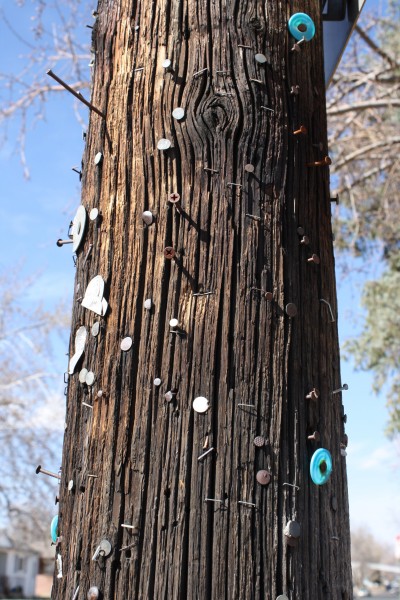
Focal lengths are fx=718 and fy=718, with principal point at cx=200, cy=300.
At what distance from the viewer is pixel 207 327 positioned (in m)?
1.48

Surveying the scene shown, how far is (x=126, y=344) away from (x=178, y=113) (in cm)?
55

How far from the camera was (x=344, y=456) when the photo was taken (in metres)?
1.62

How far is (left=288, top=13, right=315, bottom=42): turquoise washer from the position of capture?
1.79 m

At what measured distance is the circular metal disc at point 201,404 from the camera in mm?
1419

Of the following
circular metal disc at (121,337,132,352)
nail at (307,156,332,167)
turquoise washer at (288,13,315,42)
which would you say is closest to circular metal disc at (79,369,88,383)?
circular metal disc at (121,337,132,352)

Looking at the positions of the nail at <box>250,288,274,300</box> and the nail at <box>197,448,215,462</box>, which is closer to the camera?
the nail at <box>197,448,215,462</box>

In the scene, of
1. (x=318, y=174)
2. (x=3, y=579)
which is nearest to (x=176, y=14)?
(x=318, y=174)

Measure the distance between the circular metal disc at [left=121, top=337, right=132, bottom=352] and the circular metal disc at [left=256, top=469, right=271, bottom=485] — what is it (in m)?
0.37

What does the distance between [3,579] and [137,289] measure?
117ft

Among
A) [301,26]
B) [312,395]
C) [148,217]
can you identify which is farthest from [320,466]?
[301,26]

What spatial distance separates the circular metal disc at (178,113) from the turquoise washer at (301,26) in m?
0.38

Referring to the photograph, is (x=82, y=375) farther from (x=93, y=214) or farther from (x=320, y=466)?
(x=320, y=466)

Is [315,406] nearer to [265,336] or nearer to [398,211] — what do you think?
[265,336]

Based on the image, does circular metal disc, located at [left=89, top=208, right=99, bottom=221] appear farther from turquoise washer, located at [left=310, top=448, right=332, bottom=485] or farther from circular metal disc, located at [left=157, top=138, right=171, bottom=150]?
turquoise washer, located at [left=310, top=448, right=332, bottom=485]
